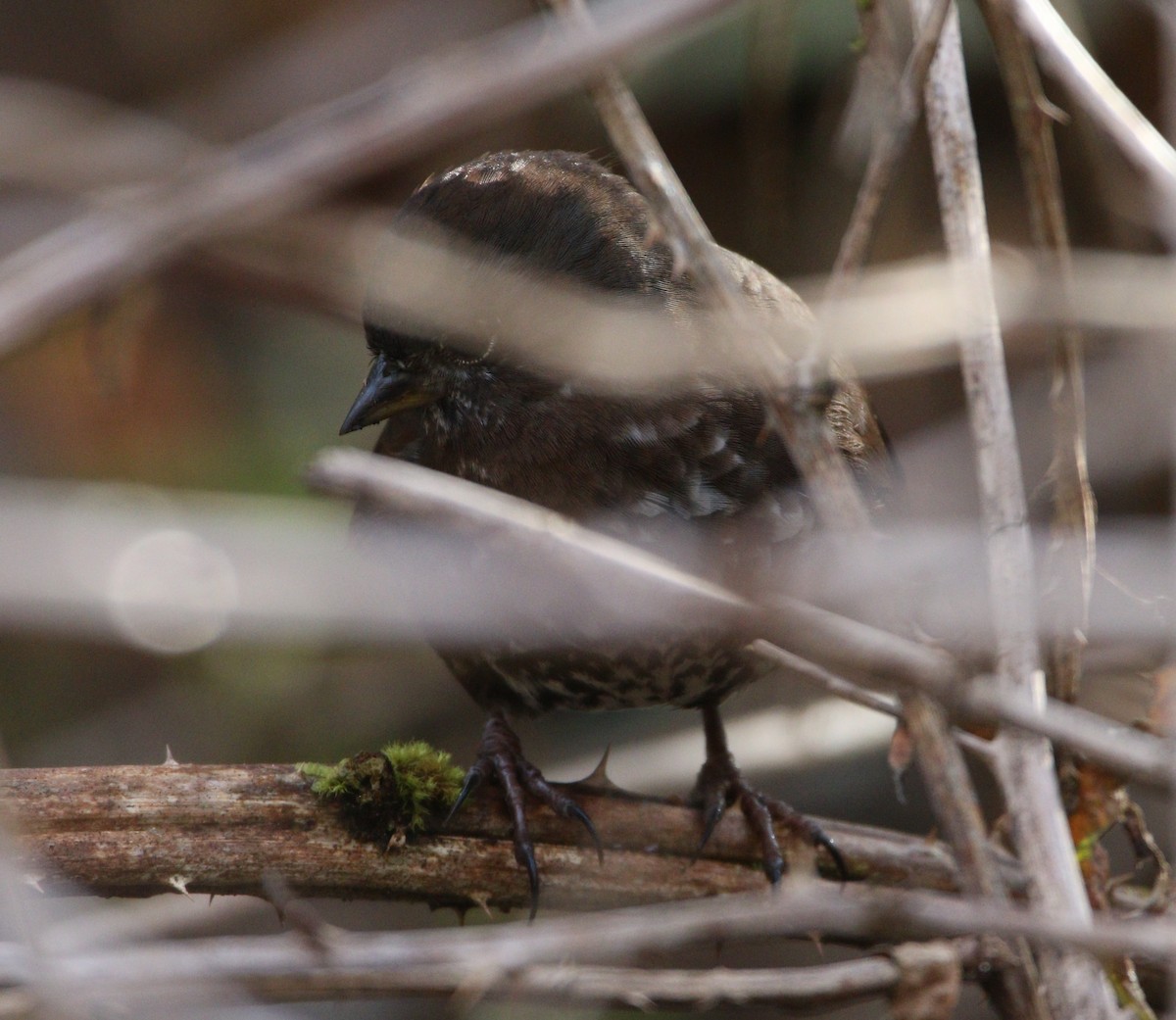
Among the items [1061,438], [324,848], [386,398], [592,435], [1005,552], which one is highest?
[386,398]

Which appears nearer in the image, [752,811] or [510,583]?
[510,583]

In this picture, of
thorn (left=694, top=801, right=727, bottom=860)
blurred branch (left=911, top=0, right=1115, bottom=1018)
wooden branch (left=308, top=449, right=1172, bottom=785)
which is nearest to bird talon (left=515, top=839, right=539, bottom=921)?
thorn (left=694, top=801, right=727, bottom=860)

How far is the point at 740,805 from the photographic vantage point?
326 cm

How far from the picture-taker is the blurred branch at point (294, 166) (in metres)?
1.39

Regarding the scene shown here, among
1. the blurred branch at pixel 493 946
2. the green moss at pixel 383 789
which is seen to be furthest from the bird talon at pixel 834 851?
the blurred branch at pixel 493 946

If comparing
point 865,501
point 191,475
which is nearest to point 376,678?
point 191,475

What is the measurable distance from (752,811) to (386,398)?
4.16ft

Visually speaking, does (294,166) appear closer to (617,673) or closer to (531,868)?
(531,868)

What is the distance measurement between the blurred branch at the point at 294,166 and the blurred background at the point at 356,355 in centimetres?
294

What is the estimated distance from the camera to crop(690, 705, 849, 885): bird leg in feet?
10.0

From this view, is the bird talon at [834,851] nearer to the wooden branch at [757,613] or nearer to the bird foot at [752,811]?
the bird foot at [752,811]

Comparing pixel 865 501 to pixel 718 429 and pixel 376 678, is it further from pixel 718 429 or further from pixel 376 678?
pixel 376 678

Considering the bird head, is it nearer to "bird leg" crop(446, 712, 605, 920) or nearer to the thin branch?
"bird leg" crop(446, 712, 605, 920)

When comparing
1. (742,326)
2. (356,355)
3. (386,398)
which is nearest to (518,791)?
(386,398)
